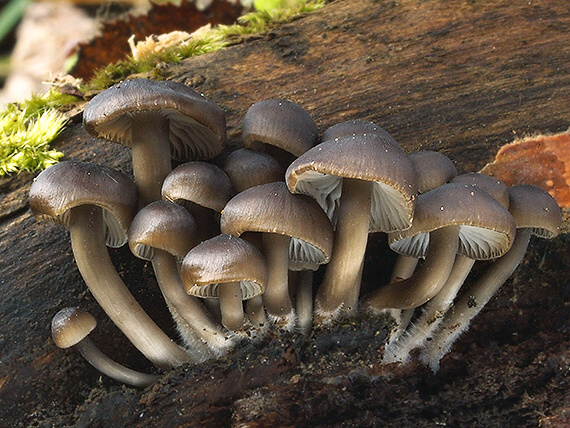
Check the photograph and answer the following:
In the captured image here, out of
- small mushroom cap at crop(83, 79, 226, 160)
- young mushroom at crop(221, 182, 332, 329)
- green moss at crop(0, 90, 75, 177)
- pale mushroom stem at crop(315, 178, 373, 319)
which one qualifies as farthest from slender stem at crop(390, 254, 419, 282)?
green moss at crop(0, 90, 75, 177)

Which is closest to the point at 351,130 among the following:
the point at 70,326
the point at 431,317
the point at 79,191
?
the point at 431,317

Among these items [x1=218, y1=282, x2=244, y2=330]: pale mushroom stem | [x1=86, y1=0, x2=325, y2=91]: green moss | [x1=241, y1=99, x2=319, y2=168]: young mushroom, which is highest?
[x1=86, y1=0, x2=325, y2=91]: green moss

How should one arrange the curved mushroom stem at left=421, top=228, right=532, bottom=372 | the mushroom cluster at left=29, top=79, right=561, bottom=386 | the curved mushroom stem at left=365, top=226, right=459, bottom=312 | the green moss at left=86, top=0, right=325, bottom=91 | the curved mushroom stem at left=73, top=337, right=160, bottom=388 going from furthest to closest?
the green moss at left=86, top=0, right=325, bottom=91 → the curved mushroom stem at left=421, top=228, right=532, bottom=372 → the curved mushroom stem at left=73, top=337, right=160, bottom=388 → the curved mushroom stem at left=365, top=226, right=459, bottom=312 → the mushroom cluster at left=29, top=79, right=561, bottom=386

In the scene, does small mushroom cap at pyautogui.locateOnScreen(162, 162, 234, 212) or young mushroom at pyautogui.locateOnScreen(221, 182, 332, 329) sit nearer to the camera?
young mushroom at pyautogui.locateOnScreen(221, 182, 332, 329)

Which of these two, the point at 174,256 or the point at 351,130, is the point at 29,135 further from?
the point at 351,130

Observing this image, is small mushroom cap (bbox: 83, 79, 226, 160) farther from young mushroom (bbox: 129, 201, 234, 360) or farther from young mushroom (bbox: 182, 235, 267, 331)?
young mushroom (bbox: 182, 235, 267, 331)

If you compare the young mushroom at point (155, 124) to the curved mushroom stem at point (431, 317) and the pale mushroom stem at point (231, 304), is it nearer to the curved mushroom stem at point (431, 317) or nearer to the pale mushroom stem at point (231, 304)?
the pale mushroom stem at point (231, 304)
